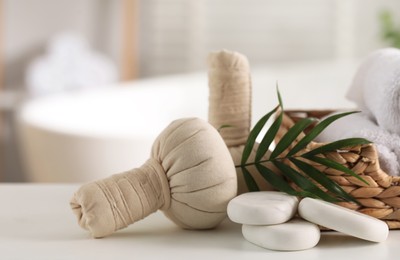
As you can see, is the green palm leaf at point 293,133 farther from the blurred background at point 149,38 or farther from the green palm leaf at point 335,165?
the blurred background at point 149,38

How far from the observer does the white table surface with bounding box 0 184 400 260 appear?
1.84 ft

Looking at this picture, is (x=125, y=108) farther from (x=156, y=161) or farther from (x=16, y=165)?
(x=156, y=161)

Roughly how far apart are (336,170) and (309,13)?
2.48 metres

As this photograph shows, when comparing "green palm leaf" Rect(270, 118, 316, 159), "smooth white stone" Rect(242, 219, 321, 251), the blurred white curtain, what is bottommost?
the blurred white curtain

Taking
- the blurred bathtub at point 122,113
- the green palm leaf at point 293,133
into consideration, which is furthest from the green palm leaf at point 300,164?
the blurred bathtub at point 122,113

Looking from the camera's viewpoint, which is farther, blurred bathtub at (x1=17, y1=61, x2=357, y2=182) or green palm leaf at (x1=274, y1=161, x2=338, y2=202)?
blurred bathtub at (x1=17, y1=61, x2=357, y2=182)

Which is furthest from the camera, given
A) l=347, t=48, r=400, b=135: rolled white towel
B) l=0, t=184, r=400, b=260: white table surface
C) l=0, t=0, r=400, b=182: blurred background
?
l=0, t=0, r=400, b=182: blurred background

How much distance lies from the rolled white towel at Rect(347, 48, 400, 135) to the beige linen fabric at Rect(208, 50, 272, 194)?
0.13 metres

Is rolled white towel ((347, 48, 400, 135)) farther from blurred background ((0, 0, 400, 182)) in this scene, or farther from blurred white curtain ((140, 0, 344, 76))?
blurred white curtain ((140, 0, 344, 76))

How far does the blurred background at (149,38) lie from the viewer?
288 cm

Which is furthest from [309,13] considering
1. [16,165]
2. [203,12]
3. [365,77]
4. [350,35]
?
[365,77]

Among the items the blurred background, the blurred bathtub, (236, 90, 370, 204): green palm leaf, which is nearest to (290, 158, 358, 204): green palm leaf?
(236, 90, 370, 204): green palm leaf

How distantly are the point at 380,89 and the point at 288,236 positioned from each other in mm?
205

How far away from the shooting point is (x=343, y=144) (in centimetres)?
60
